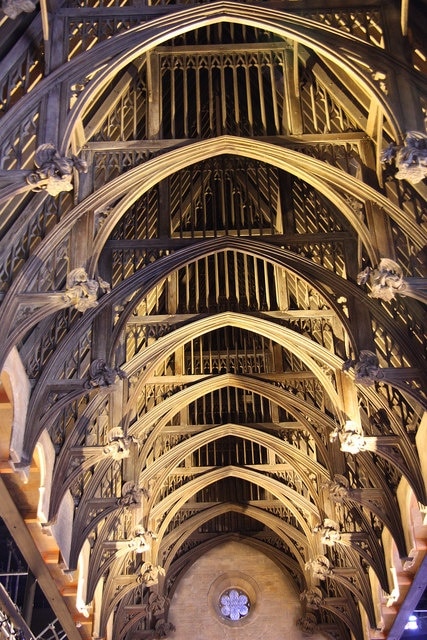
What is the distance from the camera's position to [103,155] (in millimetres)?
13422

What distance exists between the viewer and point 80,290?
1218 cm

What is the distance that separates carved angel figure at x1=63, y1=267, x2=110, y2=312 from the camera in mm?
12180

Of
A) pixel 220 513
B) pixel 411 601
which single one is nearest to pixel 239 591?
pixel 220 513

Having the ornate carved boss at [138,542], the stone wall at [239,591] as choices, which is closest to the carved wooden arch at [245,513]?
the stone wall at [239,591]

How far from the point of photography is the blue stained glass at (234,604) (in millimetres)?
28031

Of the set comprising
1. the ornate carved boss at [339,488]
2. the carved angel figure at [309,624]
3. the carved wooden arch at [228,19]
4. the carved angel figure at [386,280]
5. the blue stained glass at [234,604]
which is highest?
the carved wooden arch at [228,19]

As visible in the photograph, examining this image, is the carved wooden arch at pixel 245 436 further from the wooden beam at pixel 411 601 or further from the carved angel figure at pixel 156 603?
the carved angel figure at pixel 156 603

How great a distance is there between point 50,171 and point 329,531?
1355 cm

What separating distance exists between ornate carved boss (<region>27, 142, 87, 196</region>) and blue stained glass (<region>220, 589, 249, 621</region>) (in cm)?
2081

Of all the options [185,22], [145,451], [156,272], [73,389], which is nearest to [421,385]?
[156,272]

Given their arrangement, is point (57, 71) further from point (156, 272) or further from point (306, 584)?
point (306, 584)

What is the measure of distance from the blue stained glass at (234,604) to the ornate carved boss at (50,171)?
20.8m

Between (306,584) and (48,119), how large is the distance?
65.7ft

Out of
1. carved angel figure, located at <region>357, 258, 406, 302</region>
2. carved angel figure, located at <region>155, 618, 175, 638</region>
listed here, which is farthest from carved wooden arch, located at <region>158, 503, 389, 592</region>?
carved angel figure, located at <region>357, 258, 406, 302</region>
